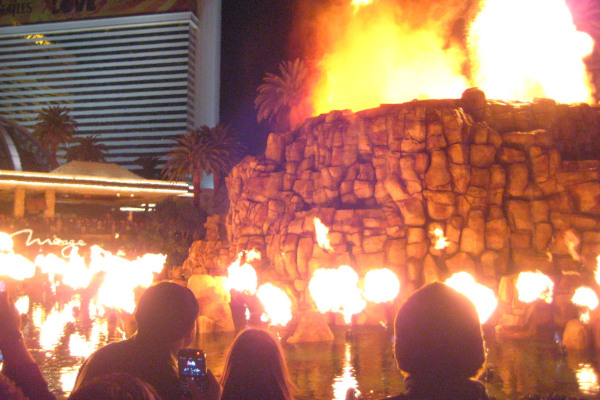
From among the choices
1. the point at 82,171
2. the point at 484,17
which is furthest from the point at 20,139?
the point at 484,17

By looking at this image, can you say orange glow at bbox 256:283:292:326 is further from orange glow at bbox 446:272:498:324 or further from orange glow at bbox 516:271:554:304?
orange glow at bbox 516:271:554:304

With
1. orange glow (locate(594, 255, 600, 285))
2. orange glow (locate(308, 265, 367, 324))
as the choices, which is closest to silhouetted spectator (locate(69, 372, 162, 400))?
orange glow (locate(308, 265, 367, 324))

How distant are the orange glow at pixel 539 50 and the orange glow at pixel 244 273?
58.9 ft

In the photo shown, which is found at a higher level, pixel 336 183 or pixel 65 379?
pixel 336 183

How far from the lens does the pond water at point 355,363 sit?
11070 mm

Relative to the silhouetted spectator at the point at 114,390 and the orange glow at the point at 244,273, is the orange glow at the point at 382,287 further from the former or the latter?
the silhouetted spectator at the point at 114,390

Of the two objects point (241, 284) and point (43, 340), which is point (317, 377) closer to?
point (43, 340)

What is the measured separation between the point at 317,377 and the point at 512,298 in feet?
→ 32.1

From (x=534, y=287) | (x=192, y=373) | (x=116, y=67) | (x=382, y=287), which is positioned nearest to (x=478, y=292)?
(x=534, y=287)

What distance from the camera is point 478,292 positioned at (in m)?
19.4

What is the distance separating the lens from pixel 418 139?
76.7 ft

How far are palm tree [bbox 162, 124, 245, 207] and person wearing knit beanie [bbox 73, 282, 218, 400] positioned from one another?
4166 cm

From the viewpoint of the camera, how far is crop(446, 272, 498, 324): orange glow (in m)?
18.3

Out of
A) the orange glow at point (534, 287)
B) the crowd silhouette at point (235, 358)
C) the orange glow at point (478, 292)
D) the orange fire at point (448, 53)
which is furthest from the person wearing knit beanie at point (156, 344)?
the orange fire at point (448, 53)
